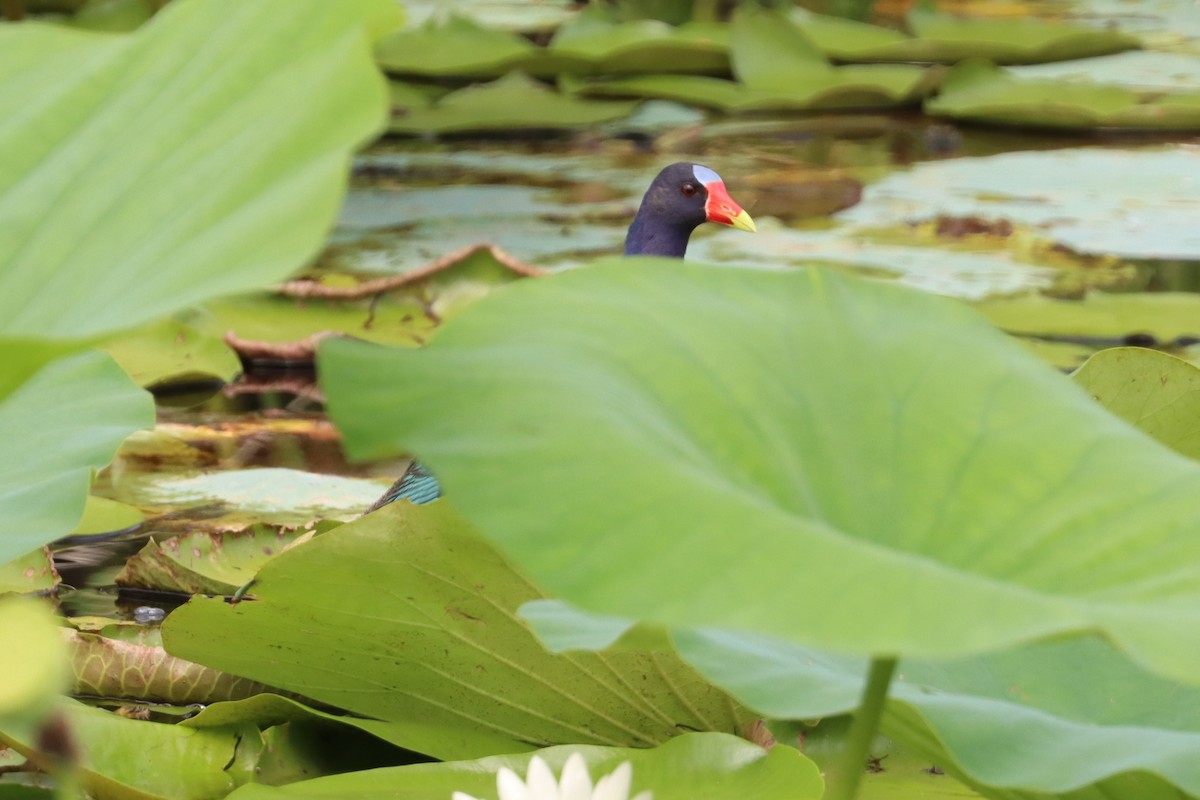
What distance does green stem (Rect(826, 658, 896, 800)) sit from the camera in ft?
1.47

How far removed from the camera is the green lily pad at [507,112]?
3.61 metres

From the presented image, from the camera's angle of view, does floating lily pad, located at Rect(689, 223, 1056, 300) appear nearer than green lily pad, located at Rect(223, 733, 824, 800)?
No

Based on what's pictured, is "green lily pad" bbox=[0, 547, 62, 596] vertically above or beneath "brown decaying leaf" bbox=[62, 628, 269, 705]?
beneath

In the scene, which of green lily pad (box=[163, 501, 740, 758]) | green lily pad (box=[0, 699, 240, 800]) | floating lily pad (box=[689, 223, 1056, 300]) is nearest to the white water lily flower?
green lily pad (box=[163, 501, 740, 758])

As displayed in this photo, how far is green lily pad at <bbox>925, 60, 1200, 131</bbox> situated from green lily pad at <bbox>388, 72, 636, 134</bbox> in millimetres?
894

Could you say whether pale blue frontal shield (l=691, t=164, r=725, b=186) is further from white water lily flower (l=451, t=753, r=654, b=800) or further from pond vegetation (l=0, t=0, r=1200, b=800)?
white water lily flower (l=451, t=753, r=654, b=800)

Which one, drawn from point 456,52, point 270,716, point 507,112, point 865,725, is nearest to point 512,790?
point 865,725

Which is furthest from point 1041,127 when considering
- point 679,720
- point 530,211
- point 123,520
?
point 679,720

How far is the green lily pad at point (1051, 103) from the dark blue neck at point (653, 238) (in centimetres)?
189

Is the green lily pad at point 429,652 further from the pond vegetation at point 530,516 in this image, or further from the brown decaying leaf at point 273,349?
the brown decaying leaf at point 273,349

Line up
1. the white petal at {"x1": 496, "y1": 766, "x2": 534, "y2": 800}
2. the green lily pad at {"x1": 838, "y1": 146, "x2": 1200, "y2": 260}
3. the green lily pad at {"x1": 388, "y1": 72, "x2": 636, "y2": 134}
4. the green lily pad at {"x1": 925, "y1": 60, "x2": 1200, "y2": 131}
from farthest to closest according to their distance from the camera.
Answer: the green lily pad at {"x1": 388, "y1": 72, "x2": 636, "y2": 134} < the green lily pad at {"x1": 925, "y1": 60, "x2": 1200, "y2": 131} < the green lily pad at {"x1": 838, "y1": 146, "x2": 1200, "y2": 260} < the white petal at {"x1": 496, "y1": 766, "x2": 534, "y2": 800}

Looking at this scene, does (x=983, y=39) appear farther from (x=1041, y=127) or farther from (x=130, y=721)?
(x=130, y=721)

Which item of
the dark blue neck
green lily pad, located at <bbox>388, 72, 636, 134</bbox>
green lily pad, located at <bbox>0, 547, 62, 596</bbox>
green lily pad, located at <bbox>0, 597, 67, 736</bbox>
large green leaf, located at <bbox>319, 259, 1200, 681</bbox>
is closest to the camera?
green lily pad, located at <bbox>0, 597, 67, 736</bbox>

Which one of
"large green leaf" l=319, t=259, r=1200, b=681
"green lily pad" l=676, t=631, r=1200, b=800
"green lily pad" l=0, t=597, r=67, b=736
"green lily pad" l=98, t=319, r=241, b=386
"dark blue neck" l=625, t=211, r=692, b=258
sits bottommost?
"green lily pad" l=98, t=319, r=241, b=386
